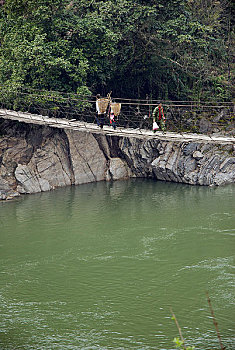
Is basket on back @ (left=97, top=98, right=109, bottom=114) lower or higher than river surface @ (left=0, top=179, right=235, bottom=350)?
higher

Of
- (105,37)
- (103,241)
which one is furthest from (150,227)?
(105,37)

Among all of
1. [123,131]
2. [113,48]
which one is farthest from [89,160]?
[123,131]

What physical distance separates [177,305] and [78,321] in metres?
1.82

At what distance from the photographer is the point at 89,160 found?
63.1 ft

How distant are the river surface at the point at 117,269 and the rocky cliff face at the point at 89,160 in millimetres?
792

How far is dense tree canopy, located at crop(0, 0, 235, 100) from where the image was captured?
56.7ft

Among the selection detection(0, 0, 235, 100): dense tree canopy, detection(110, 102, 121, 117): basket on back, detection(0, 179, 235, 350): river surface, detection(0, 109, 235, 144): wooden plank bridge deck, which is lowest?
detection(0, 179, 235, 350): river surface

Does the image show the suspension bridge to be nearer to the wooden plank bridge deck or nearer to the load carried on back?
the wooden plank bridge deck

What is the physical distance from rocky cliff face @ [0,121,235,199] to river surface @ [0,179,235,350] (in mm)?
792

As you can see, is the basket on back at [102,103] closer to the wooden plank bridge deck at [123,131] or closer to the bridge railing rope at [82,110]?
the wooden plank bridge deck at [123,131]

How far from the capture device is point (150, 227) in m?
13.7

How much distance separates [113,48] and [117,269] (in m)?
9.44

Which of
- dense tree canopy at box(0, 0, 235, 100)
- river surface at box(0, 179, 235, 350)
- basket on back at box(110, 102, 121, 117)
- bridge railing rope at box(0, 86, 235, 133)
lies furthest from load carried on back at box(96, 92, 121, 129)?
dense tree canopy at box(0, 0, 235, 100)

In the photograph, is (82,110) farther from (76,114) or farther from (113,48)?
(113,48)
